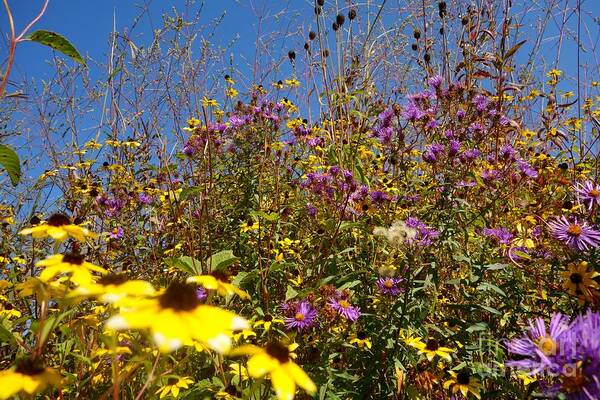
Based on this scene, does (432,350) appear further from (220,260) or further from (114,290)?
(114,290)

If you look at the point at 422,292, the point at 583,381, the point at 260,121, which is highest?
the point at 260,121

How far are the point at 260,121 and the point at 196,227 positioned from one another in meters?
0.57

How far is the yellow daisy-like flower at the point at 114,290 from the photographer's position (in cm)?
48

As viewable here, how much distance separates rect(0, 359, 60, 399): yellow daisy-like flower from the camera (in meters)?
0.45

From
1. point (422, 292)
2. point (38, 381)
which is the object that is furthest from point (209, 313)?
point (422, 292)

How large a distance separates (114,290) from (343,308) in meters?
0.91

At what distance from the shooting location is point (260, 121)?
207 centimetres

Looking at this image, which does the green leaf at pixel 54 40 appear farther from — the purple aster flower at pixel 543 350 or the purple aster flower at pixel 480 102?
the purple aster flower at pixel 480 102

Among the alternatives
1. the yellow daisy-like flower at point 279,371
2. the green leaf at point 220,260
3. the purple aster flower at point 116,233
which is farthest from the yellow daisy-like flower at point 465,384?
the purple aster flower at point 116,233

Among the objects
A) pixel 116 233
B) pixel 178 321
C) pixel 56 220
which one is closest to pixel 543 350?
pixel 178 321

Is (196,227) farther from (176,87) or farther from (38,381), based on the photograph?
(38,381)

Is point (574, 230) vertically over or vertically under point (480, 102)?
under

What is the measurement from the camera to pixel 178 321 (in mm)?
439

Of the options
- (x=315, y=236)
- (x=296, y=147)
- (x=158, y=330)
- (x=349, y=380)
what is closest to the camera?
(x=158, y=330)
